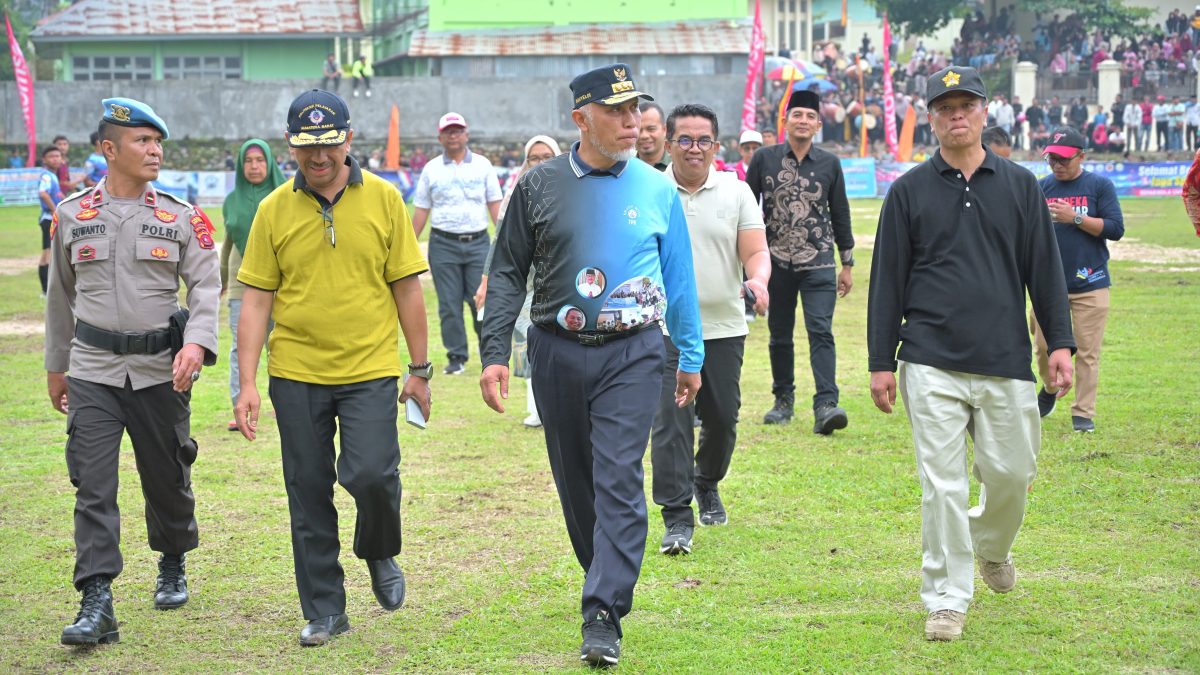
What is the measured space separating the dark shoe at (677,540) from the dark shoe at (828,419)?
3.16 meters

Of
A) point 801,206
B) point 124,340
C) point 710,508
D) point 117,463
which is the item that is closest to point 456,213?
point 801,206

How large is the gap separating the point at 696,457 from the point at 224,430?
4611 millimetres

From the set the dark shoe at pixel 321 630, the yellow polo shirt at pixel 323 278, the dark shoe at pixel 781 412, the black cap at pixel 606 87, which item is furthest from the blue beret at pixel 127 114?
the dark shoe at pixel 781 412

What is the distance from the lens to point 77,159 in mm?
54031

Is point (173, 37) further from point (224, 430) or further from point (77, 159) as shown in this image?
point (224, 430)

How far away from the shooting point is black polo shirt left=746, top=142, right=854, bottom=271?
10.5 meters

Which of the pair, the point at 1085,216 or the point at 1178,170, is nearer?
the point at 1085,216

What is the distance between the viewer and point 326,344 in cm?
584

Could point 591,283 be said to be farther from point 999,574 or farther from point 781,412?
point 781,412

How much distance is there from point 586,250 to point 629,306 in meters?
0.27

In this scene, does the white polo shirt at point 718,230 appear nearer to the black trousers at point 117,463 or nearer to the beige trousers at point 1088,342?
the black trousers at point 117,463

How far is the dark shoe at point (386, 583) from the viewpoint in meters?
6.08

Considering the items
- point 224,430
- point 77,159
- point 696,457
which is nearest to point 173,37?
point 77,159

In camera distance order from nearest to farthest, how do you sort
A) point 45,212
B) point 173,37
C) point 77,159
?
point 45,212, point 77,159, point 173,37
